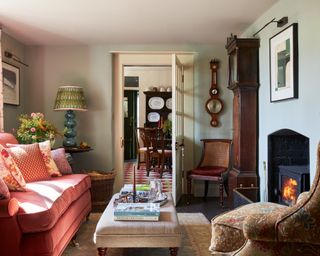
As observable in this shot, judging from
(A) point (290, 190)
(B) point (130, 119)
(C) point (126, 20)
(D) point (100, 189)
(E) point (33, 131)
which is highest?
(C) point (126, 20)

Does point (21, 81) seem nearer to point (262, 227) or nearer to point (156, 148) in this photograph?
point (156, 148)

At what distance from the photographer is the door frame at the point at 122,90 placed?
527cm

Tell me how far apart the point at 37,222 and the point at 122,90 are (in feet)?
11.0

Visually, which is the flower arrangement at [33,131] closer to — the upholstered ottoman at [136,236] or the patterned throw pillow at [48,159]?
the patterned throw pillow at [48,159]

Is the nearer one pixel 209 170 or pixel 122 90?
pixel 209 170

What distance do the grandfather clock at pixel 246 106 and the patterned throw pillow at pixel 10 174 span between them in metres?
2.35

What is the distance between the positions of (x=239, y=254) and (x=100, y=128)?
3.72m

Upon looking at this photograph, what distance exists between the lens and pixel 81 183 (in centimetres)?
354

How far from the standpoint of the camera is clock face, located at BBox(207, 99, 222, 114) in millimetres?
5195

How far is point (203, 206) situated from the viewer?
470 centimetres

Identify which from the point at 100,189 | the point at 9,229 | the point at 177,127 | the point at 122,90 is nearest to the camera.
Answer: the point at 9,229

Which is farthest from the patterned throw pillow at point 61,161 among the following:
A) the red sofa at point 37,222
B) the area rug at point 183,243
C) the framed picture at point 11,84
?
the framed picture at point 11,84

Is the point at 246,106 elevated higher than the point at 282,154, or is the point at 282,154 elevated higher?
the point at 246,106

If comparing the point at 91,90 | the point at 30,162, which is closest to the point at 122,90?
the point at 91,90
